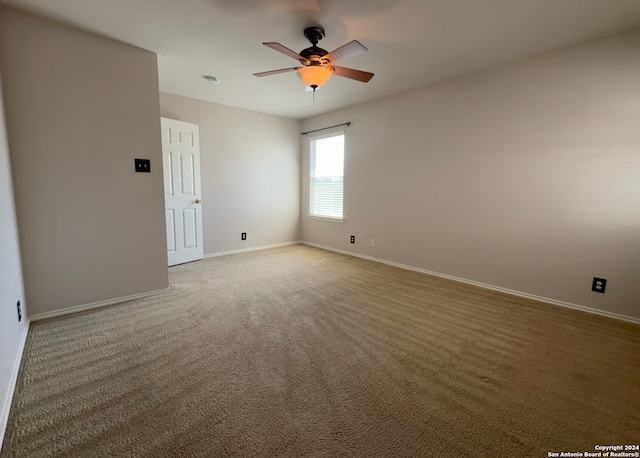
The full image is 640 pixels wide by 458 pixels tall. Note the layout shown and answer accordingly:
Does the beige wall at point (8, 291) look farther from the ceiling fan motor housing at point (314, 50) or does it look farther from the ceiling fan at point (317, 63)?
the ceiling fan motor housing at point (314, 50)

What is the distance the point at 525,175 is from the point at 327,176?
3.08 meters

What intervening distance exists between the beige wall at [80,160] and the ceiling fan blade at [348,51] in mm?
1888

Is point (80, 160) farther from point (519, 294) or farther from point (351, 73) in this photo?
point (519, 294)

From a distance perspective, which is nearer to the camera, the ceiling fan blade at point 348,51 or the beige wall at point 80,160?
the ceiling fan blade at point 348,51

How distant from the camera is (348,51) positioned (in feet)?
7.03

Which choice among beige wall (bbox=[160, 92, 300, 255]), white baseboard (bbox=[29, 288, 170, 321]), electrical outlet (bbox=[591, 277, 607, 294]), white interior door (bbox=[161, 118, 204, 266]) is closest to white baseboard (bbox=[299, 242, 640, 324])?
electrical outlet (bbox=[591, 277, 607, 294])

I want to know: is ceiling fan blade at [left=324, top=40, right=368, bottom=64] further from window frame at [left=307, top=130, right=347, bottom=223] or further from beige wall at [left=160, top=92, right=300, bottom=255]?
beige wall at [left=160, top=92, right=300, bottom=255]

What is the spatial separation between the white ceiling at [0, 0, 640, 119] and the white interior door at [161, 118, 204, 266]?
92 cm

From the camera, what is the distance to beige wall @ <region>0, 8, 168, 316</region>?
2299 mm

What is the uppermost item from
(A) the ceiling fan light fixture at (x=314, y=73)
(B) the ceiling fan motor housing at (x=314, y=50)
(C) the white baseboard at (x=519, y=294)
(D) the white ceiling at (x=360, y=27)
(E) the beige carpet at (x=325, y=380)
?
(D) the white ceiling at (x=360, y=27)

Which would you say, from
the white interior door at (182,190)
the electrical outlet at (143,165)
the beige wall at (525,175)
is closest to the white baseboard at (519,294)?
the beige wall at (525,175)

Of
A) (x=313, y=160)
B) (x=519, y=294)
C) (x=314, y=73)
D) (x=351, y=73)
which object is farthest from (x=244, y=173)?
(x=519, y=294)

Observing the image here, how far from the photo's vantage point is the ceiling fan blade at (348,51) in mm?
2035

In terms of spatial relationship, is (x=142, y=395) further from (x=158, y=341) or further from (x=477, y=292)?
(x=477, y=292)
